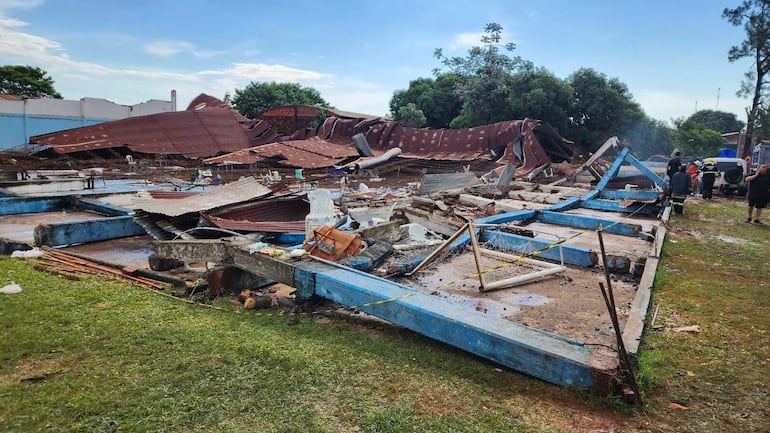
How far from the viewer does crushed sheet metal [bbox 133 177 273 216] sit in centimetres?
645

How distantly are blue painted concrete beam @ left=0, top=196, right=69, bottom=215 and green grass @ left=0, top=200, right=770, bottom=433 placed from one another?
6.01 metres

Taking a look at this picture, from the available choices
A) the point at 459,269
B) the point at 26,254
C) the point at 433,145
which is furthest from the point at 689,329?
the point at 433,145

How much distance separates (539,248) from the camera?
6113 millimetres

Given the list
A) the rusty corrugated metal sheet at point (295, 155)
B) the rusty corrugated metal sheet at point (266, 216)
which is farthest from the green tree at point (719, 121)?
the rusty corrugated metal sheet at point (266, 216)

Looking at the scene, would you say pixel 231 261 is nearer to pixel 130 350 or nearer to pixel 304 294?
pixel 304 294

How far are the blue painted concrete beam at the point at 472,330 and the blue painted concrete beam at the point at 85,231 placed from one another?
14.0 feet

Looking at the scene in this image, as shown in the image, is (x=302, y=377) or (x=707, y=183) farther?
(x=707, y=183)

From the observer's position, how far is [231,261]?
4.56m

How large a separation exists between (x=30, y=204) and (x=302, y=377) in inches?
354

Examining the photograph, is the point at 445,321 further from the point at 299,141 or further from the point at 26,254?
the point at 299,141

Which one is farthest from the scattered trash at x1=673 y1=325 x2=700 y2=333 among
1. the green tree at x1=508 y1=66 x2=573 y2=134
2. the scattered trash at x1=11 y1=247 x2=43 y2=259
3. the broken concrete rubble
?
the green tree at x1=508 y1=66 x2=573 y2=134

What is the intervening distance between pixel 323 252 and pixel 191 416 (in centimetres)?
287

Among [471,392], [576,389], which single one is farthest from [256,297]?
[576,389]

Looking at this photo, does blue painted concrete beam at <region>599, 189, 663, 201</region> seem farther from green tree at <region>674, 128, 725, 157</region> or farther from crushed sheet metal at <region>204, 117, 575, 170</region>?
green tree at <region>674, 128, 725, 157</region>
